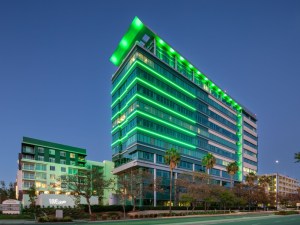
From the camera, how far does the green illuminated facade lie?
289 feet

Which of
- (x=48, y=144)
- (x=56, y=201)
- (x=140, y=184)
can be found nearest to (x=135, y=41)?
(x=140, y=184)

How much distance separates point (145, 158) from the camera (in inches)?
3403

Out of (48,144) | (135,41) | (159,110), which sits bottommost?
(48,144)

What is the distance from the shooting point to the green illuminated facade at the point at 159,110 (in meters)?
87.9

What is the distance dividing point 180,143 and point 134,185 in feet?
102

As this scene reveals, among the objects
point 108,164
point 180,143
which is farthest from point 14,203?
point 108,164

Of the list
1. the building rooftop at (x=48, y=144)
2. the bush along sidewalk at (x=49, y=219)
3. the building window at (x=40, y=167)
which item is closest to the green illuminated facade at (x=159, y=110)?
the building rooftop at (x=48, y=144)

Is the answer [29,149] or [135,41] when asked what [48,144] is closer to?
[29,149]

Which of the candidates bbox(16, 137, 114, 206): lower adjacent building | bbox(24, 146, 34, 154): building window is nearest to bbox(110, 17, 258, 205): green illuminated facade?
bbox(16, 137, 114, 206): lower adjacent building

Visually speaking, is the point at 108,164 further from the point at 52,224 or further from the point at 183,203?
the point at 52,224

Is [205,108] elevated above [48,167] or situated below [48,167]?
above

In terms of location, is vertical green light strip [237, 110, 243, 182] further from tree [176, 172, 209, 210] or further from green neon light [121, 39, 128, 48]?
green neon light [121, 39, 128, 48]

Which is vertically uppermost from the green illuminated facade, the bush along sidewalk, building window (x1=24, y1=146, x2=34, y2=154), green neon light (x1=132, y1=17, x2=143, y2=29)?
green neon light (x1=132, y1=17, x2=143, y2=29)

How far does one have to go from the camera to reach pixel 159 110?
9294 centimetres
